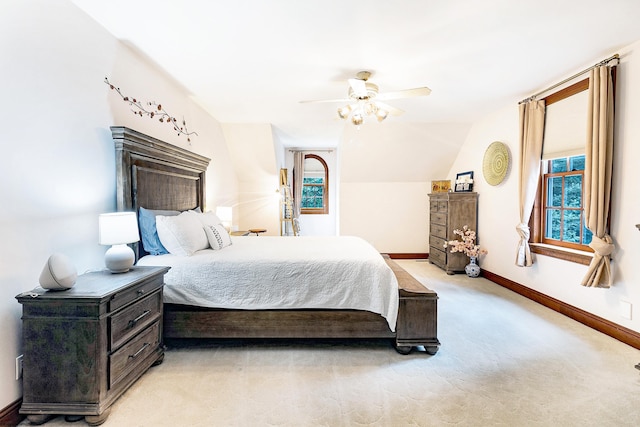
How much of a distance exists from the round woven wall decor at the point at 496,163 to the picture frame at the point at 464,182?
1.29ft

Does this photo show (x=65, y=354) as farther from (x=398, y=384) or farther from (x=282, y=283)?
(x=398, y=384)

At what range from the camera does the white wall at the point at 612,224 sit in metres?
2.57

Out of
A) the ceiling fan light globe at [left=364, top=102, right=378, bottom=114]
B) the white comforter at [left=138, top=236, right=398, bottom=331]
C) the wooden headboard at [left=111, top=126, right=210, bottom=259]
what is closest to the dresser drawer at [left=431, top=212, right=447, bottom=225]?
the ceiling fan light globe at [left=364, top=102, right=378, bottom=114]

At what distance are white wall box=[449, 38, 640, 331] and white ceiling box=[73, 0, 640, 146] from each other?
1.67ft

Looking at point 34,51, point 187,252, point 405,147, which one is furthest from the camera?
point 405,147

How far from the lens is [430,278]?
4711mm

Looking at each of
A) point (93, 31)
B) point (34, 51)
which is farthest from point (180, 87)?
point (34, 51)

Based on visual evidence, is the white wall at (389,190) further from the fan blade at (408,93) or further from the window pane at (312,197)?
the fan blade at (408,93)

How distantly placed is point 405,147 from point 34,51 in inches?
196

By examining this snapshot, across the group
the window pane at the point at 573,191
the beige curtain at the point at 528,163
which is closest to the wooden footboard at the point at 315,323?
the beige curtain at the point at 528,163

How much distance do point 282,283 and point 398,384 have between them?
3.55ft

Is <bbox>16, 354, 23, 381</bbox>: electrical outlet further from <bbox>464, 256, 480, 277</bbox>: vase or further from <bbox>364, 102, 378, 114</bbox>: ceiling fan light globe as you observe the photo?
<bbox>464, 256, 480, 277</bbox>: vase

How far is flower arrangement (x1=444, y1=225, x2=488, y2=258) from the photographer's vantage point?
15.8ft

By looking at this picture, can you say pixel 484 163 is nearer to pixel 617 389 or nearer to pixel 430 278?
pixel 430 278
